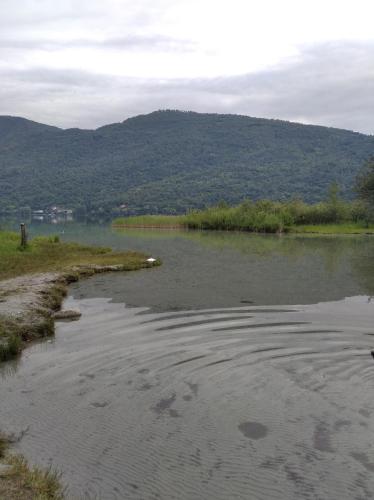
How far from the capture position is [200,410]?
31.4 feet

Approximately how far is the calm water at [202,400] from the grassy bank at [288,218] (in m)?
61.7

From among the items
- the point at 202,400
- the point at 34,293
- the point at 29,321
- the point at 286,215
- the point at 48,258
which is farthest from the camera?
the point at 286,215

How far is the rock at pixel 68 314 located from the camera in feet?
56.6

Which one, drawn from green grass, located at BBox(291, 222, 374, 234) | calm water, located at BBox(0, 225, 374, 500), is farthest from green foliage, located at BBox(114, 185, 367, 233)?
calm water, located at BBox(0, 225, 374, 500)

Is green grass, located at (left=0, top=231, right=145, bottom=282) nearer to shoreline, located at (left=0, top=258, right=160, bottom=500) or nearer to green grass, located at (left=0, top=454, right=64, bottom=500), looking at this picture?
shoreline, located at (left=0, top=258, right=160, bottom=500)

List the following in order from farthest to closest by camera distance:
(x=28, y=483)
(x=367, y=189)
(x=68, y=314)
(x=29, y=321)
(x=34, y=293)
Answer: (x=367, y=189), (x=34, y=293), (x=68, y=314), (x=29, y=321), (x=28, y=483)

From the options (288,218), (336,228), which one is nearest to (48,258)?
(288,218)

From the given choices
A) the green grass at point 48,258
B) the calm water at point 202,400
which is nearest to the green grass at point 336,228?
the green grass at point 48,258

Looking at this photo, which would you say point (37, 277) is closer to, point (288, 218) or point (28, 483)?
point (28, 483)

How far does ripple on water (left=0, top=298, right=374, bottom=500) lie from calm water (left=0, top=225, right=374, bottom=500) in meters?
0.03

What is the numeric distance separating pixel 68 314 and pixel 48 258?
17.8 m

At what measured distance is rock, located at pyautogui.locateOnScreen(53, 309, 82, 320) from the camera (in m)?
17.3

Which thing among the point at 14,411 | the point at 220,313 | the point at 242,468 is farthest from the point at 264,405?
the point at 220,313

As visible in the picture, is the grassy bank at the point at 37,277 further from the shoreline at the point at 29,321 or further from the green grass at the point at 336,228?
the green grass at the point at 336,228
